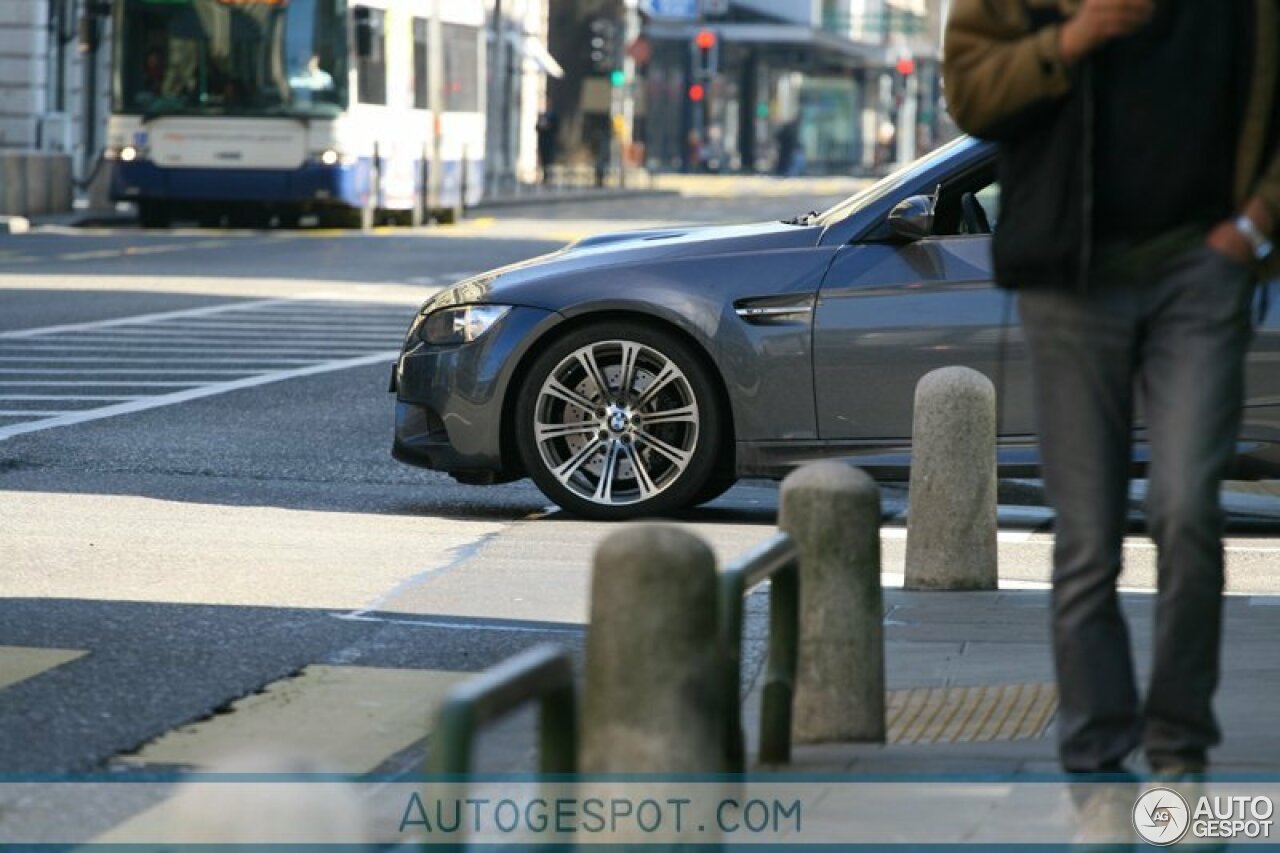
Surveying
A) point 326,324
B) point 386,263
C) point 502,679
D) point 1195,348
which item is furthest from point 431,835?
point 386,263

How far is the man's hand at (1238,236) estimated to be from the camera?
440 cm

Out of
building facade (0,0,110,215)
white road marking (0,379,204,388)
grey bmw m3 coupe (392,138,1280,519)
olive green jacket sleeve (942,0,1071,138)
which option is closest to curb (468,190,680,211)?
building facade (0,0,110,215)

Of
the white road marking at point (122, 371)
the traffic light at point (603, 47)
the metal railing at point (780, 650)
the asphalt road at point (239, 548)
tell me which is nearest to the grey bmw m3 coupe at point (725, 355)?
the asphalt road at point (239, 548)

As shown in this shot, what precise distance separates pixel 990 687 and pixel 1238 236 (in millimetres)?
2231

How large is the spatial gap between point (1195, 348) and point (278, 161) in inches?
1204

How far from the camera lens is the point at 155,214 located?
122ft

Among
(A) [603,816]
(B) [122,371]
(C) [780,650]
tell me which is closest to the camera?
(A) [603,816]

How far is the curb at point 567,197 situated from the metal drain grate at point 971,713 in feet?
145

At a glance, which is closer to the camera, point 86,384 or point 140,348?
point 86,384

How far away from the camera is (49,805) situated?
520 centimetres

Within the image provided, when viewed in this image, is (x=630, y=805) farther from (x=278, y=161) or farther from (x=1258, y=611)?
(x=278, y=161)

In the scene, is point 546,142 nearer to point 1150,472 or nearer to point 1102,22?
point 1150,472

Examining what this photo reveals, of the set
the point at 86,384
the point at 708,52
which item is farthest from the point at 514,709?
the point at 708,52

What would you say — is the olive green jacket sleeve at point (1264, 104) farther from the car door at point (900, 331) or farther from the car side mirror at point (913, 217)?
the car door at point (900, 331)
